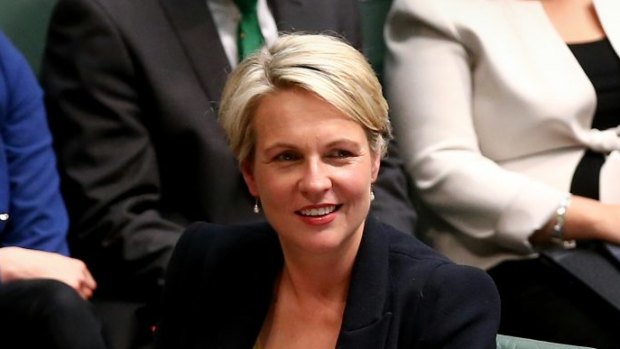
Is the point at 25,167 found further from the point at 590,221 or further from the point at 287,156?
the point at 590,221

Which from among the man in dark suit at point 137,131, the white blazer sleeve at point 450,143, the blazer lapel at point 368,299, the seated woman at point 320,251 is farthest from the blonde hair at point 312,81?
the white blazer sleeve at point 450,143

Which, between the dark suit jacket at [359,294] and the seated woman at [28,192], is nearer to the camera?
the dark suit jacket at [359,294]

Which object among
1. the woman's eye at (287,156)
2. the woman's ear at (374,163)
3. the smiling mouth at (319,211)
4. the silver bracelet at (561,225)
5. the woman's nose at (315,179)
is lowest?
the silver bracelet at (561,225)

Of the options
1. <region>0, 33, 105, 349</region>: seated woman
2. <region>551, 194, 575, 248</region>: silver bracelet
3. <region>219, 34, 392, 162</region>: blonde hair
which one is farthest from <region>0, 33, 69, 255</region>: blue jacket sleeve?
<region>551, 194, 575, 248</region>: silver bracelet

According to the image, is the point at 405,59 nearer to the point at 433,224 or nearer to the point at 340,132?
the point at 433,224

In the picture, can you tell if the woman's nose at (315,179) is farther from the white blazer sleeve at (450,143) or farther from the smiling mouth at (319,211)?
the white blazer sleeve at (450,143)

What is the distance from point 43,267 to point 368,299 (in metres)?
0.56

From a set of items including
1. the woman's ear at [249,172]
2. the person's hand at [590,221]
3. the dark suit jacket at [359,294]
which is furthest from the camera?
the person's hand at [590,221]

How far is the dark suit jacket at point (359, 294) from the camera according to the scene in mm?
1297

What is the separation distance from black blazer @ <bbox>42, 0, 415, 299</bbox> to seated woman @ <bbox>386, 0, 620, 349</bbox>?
368 millimetres

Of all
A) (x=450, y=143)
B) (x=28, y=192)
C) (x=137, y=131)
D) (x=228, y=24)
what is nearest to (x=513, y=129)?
(x=450, y=143)

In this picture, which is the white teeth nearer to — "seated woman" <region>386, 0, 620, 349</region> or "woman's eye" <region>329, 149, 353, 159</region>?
"woman's eye" <region>329, 149, 353, 159</region>

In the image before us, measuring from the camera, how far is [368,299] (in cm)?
134

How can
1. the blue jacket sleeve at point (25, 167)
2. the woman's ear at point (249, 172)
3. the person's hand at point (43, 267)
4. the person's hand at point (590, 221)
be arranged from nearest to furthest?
1. the woman's ear at point (249, 172)
2. the person's hand at point (43, 267)
3. the blue jacket sleeve at point (25, 167)
4. the person's hand at point (590, 221)
